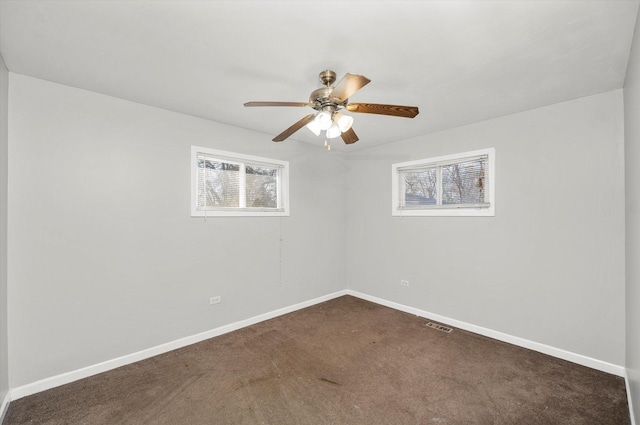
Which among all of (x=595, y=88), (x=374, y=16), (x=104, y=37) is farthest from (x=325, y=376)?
(x=595, y=88)

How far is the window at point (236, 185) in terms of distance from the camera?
3107 mm

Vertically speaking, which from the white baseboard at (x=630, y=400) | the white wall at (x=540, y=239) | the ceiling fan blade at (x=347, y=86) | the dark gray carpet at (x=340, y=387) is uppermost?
the ceiling fan blade at (x=347, y=86)

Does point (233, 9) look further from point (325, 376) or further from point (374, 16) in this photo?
point (325, 376)

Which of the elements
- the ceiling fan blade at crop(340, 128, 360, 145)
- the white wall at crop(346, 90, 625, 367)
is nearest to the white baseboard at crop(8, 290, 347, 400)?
the white wall at crop(346, 90, 625, 367)

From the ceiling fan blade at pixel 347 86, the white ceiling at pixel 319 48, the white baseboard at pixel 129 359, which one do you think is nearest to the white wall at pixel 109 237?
the white baseboard at pixel 129 359

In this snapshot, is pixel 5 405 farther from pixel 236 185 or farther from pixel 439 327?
pixel 439 327

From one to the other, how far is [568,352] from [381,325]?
71.7 inches

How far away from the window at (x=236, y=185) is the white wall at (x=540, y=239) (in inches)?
75.2

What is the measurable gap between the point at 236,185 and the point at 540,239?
348 cm

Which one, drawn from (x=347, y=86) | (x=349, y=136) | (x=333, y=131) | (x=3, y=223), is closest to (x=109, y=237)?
(x=3, y=223)

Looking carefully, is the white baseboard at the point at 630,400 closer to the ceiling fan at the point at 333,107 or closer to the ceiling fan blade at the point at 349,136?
the ceiling fan at the point at 333,107

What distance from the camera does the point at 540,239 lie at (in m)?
2.79

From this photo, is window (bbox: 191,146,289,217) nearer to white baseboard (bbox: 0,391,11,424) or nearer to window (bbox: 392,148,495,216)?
window (bbox: 392,148,495,216)

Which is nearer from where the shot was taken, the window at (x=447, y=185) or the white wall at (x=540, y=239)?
the white wall at (x=540, y=239)
